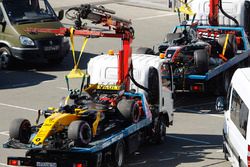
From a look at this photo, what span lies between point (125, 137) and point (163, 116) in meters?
2.30

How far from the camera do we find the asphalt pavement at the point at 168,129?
16469 mm

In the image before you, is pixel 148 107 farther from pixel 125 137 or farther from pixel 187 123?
pixel 187 123

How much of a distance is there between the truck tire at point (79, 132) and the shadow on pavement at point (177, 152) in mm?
1790

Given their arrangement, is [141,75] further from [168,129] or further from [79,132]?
[79,132]

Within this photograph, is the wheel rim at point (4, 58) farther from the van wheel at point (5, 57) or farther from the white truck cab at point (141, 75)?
the white truck cab at point (141, 75)

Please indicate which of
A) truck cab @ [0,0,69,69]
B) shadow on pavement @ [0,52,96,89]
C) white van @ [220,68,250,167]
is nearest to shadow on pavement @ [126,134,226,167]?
white van @ [220,68,250,167]

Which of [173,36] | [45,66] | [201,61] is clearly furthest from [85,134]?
[45,66]

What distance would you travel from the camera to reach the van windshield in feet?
83.5

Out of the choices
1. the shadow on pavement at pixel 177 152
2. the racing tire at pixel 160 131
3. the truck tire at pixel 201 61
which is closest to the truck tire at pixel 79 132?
the shadow on pavement at pixel 177 152

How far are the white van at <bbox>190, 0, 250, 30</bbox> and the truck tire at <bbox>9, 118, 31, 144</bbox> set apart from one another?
1154 cm

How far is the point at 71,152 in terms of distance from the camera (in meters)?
14.4

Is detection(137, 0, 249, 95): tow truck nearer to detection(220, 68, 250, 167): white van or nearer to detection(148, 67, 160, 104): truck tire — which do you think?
detection(148, 67, 160, 104): truck tire

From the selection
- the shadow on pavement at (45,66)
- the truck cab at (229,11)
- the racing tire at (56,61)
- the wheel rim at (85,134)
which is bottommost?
the shadow on pavement at (45,66)

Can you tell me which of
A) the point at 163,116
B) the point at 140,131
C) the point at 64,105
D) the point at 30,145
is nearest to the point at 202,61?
the point at 163,116
